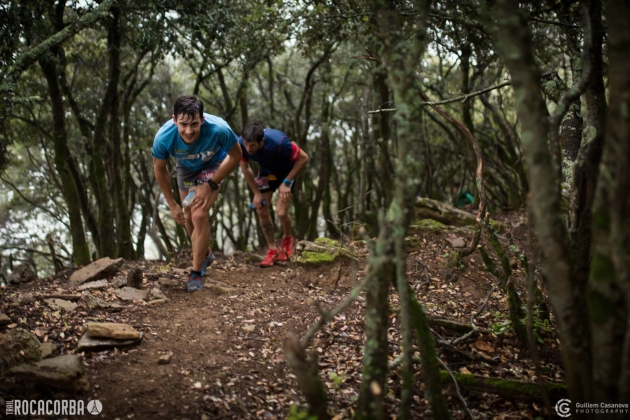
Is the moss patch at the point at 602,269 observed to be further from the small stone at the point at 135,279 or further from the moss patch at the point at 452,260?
the small stone at the point at 135,279

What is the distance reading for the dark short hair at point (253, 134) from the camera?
6074 mm

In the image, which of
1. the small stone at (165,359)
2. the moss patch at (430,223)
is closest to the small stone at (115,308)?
the small stone at (165,359)

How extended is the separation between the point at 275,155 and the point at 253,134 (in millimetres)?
561

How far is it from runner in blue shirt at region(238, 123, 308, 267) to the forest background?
118 centimetres

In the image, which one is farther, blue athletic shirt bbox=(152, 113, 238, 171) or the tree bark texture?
blue athletic shirt bbox=(152, 113, 238, 171)

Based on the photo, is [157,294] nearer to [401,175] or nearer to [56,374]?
[56,374]

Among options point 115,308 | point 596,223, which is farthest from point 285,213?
point 596,223

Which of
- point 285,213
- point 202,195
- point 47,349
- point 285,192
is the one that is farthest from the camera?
point 285,213

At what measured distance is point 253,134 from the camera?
19.9 feet

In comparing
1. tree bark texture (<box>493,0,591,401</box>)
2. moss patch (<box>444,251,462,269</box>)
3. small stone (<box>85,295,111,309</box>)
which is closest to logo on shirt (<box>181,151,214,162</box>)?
small stone (<box>85,295,111,309</box>)

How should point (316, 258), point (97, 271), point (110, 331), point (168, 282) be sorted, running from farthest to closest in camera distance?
point (316, 258), point (97, 271), point (168, 282), point (110, 331)

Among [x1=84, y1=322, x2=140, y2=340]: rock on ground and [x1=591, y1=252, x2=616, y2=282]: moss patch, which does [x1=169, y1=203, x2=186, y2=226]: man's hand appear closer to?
[x1=84, y1=322, x2=140, y2=340]: rock on ground

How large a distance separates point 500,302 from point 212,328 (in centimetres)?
300

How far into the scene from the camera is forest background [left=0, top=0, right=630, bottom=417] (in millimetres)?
2047
